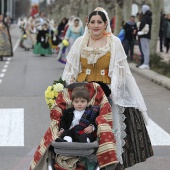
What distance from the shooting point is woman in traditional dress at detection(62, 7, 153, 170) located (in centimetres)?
598

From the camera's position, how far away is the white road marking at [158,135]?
328 inches

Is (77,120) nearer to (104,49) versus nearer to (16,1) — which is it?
(104,49)

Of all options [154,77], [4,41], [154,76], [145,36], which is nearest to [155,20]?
[145,36]

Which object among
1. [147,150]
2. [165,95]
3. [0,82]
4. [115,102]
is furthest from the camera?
[0,82]

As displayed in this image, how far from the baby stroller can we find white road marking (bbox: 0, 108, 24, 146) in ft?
9.41

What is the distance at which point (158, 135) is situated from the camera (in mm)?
8852

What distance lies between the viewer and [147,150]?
6.31 m

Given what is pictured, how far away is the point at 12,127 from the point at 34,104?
2.47 m

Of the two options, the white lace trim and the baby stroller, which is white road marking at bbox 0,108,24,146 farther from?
the baby stroller

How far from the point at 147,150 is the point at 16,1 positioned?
18052 centimetres

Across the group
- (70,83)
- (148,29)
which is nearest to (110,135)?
(70,83)

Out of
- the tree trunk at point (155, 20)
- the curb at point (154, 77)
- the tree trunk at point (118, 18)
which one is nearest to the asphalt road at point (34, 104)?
the curb at point (154, 77)

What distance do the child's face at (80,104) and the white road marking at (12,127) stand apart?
2.89 metres

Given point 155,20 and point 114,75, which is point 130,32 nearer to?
point 155,20
